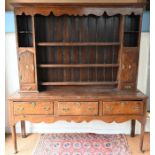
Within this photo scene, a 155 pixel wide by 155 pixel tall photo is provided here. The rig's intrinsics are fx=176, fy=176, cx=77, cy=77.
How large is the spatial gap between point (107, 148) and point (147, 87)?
1.15 metres

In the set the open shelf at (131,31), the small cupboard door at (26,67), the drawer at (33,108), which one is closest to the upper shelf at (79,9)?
the open shelf at (131,31)

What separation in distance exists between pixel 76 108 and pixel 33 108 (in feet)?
→ 1.86

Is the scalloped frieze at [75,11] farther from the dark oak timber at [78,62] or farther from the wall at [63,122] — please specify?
the wall at [63,122]

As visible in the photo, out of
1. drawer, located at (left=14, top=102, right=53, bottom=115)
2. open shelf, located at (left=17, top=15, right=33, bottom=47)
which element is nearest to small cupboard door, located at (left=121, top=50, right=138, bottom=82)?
drawer, located at (left=14, top=102, right=53, bottom=115)

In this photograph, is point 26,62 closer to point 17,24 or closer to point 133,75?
point 17,24

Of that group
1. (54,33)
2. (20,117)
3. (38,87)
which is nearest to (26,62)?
(38,87)

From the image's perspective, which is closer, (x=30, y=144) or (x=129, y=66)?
(x=129, y=66)

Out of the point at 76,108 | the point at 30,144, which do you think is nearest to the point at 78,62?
the point at 76,108

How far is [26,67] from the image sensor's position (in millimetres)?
2471

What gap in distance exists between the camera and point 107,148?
2531mm

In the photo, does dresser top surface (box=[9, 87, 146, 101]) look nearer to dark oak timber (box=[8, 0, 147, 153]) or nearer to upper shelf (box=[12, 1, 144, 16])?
dark oak timber (box=[8, 0, 147, 153])

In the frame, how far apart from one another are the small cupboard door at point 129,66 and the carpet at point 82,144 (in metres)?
0.97

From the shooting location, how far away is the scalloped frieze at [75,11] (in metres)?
2.33

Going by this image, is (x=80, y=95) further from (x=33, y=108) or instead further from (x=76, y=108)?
(x=33, y=108)
